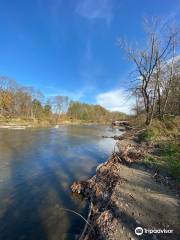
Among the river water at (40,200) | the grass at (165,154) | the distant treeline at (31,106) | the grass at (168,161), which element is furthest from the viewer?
the distant treeline at (31,106)

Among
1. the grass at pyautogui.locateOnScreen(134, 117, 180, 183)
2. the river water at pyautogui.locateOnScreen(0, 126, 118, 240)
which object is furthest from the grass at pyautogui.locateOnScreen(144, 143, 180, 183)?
the river water at pyautogui.locateOnScreen(0, 126, 118, 240)

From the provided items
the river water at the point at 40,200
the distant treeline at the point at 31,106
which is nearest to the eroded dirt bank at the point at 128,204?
the river water at the point at 40,200

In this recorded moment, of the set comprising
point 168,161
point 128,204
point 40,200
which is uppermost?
point 168,161

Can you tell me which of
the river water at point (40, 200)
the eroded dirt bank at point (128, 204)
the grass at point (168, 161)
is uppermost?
the grass at point (168, 161)

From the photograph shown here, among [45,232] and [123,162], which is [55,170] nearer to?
[123,162]

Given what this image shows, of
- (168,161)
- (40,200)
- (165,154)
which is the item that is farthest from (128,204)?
(165,154)

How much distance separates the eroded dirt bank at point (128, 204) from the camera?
387cm

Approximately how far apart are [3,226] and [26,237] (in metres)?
0.78

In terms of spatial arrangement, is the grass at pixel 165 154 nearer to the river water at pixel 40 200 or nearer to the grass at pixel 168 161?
the grass at pixel 168 161

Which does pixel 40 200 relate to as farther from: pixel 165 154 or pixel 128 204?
pixel 165 154

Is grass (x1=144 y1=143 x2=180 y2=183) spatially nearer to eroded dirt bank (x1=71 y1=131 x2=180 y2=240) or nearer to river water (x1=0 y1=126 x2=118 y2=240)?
eroded dirt bank (x1=71 y1=131 x2=180 y2=240)

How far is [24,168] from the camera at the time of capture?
32.4 ft

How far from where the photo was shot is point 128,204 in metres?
4.73

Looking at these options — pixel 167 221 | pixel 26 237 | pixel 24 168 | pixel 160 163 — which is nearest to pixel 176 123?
pixel 160 163
